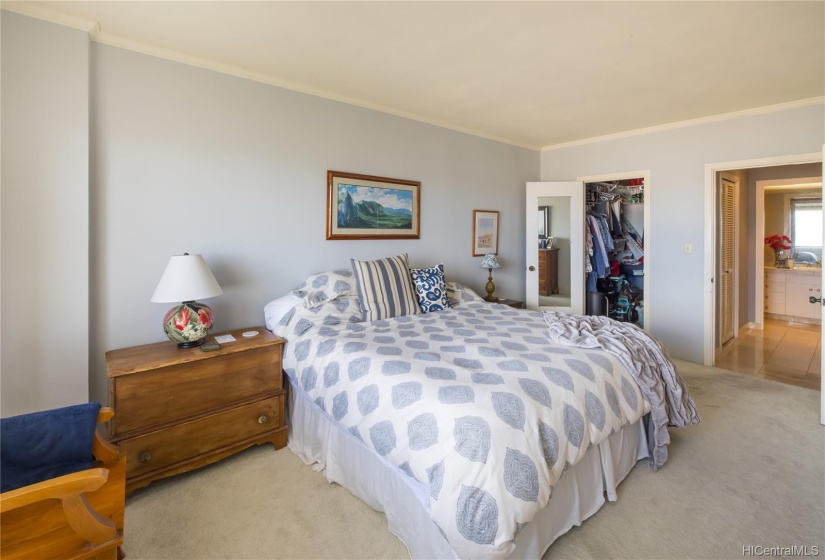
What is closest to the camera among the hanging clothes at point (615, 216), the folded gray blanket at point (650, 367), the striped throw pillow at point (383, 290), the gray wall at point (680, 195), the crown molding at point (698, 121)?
the folded gray blanket at point (650, 367)

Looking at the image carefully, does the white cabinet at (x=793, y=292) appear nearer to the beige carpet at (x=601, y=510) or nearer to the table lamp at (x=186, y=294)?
the beige carpet at (x=601, y=510)

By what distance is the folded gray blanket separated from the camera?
2.09 metres

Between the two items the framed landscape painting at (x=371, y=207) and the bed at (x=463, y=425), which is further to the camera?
the framed landscape painting at (x=371, y=207)

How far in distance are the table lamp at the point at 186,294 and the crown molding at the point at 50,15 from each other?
1.31 metres

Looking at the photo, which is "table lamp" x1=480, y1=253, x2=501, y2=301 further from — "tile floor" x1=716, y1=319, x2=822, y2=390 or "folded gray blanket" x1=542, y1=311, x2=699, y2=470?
"tile floor" x1=716, y1=319, x2=822, y2=390

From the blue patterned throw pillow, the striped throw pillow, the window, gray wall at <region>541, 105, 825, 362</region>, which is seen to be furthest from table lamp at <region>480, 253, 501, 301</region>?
the window

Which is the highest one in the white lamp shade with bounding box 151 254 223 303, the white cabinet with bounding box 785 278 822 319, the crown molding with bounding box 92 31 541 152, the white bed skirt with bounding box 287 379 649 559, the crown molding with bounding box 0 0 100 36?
the crown molding with bounding box 92 31 541 152

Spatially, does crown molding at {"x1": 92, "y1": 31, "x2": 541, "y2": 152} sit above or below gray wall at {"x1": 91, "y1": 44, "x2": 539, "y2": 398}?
above

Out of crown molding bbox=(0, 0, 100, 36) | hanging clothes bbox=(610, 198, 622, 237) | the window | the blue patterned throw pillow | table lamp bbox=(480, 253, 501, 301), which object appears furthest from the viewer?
the window

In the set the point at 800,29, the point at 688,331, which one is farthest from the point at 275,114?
the point at 688,331

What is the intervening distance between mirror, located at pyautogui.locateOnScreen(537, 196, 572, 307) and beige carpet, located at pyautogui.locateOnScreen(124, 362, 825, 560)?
225 centimetres

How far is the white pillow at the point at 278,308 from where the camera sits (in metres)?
2.71

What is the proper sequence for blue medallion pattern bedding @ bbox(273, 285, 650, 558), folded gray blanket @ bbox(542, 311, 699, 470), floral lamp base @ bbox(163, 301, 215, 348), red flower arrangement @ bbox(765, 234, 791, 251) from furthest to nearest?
red flower arrangement @ bbox(765, 234, 791, 251)
floral lamp base @ bbox(163, 301, 215, 348)
folded gray blanket @ bbox(542, 311, 699, 470)
blue medallion pattern bedding @ bbox(273, 285, 650, 558)

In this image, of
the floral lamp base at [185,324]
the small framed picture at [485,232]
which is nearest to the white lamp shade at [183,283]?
the floral lamp base at [185,324]
